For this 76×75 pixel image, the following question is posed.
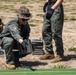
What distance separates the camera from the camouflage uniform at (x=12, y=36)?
6.37 meters

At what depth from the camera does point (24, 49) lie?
21.2 feet

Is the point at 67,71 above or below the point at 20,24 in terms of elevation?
below

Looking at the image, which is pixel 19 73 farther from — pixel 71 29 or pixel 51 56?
pixel 71 29

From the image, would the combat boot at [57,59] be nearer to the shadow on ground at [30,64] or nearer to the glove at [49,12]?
the shadow on ground at [30,64]

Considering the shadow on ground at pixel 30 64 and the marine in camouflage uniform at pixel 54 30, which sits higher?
the marine in camouflage uniform at pixel 54 30

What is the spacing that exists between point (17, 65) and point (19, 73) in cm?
117

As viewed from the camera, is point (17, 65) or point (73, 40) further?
point (73, 40)

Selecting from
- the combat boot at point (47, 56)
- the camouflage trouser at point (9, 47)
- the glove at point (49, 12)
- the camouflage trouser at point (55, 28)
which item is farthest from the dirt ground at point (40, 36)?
the glove at point (49, 12)

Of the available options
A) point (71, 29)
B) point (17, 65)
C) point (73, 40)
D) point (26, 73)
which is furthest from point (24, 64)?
point (71, 29)

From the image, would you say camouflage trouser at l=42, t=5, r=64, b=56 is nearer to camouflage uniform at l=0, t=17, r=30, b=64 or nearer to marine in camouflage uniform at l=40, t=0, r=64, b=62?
marine in camouflage uniform at l=40, t=0, r=64, b=62

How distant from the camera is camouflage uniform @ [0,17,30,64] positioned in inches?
251

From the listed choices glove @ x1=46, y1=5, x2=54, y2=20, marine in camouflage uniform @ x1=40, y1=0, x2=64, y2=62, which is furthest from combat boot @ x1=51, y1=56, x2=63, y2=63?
glove @ x1=46, y1=5, x2=54, y2=20

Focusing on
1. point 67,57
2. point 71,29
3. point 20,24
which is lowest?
point 71,29

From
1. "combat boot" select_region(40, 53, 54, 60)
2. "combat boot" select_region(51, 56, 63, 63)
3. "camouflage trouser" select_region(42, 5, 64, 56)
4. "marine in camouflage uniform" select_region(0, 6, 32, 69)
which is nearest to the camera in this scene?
"marine in camouflage uniform" select_region(0, 6, 32, 69)
